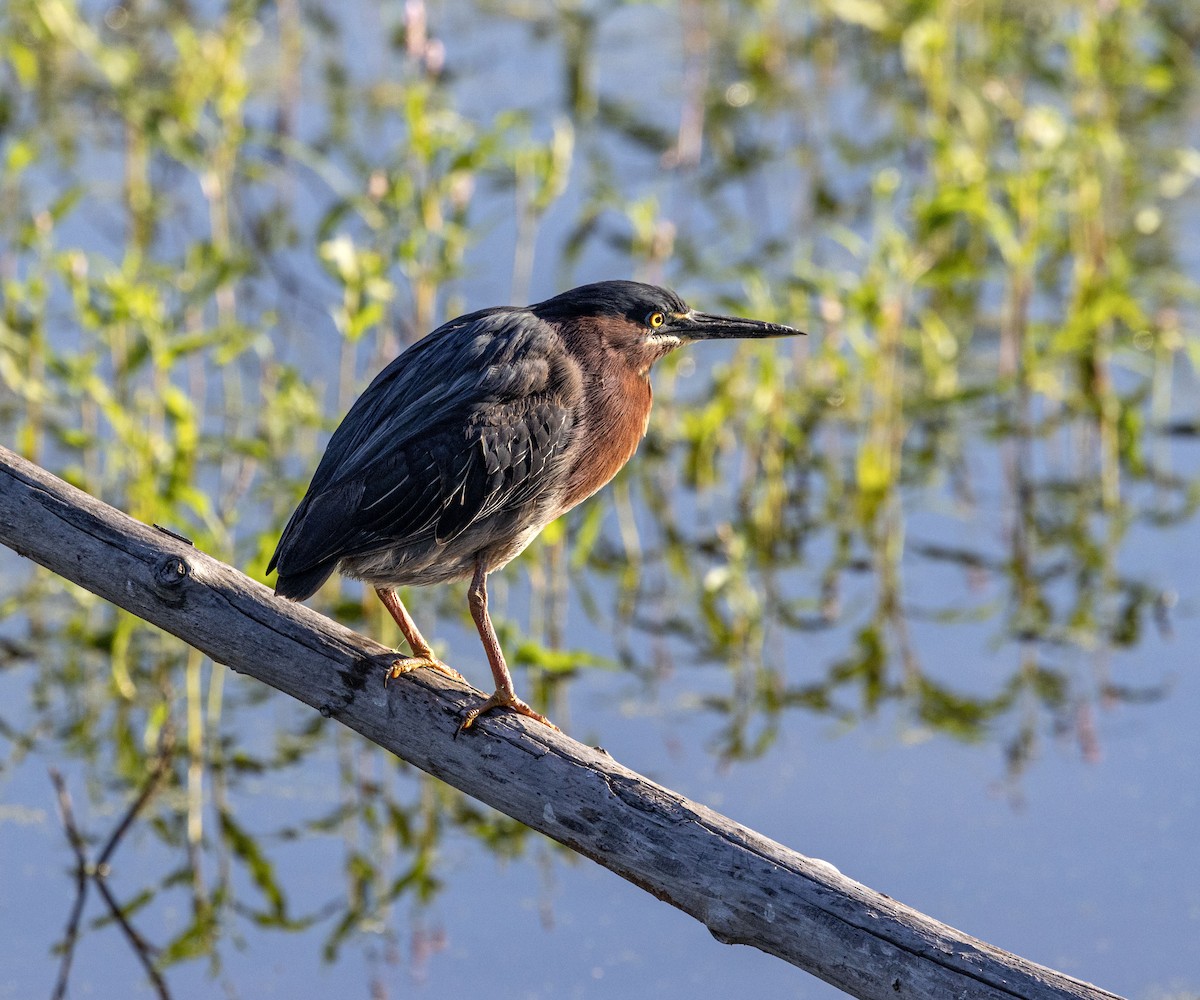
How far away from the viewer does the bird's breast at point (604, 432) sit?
3.79 metres

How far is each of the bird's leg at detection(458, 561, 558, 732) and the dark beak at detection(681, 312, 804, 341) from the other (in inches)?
28.1

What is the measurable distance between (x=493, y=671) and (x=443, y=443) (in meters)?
0.47

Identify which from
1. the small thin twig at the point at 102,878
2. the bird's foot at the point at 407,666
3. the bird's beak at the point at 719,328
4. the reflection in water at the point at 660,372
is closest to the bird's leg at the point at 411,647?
the bird's foot at the point at 407,666

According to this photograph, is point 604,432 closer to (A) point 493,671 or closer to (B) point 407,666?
(A) point 493,671

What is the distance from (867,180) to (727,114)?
34.7 inches

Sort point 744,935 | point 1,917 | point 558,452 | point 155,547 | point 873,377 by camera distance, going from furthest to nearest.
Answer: point 873,377
point 1,917
point 558,452
point 155,547
point 744,935

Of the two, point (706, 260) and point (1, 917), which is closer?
point (1, 917)

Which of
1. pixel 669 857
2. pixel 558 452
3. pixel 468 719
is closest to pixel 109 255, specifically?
pixel 558 452

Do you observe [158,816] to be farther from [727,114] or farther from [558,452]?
[727,114]

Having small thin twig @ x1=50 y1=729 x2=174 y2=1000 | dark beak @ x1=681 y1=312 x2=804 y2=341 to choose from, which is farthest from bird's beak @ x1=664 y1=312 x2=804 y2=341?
small thin twig @ x1=50 y1=729 x2=174 y2=1000

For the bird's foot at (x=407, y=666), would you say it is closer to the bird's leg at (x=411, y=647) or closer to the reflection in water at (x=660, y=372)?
the bird's leg at (x=411, y=647)

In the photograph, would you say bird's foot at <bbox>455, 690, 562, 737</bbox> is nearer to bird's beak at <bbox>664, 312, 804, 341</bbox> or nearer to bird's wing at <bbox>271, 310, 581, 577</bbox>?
bird's wing at <bbox>271, 310, 581, 577</bbox>

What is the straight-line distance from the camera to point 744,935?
288 centimetres

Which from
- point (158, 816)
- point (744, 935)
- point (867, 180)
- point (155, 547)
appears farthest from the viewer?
point (867, 180)
